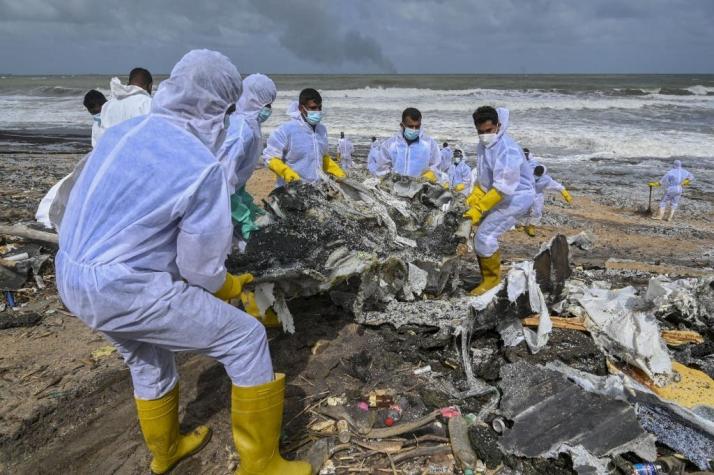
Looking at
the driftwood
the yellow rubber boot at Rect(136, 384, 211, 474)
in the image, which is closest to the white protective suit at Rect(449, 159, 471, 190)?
the driftwood

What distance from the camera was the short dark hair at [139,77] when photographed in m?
5.25

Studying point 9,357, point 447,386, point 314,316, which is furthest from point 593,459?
point 9,357

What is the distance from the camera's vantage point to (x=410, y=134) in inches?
257

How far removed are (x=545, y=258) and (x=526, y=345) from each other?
0.79 m

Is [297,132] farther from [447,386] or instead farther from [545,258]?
[447,386]

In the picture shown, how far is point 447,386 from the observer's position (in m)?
3.42

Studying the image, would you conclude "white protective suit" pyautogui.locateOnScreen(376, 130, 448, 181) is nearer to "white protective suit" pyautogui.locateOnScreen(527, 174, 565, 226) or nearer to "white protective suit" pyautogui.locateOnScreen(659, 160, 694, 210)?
"white protective suit" pyautogui.locateOnScreen(527, 174, 565, 226)

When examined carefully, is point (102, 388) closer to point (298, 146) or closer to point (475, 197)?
point (298, 146)

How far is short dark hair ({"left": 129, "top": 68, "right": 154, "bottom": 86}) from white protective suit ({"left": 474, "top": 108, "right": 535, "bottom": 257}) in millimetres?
3722

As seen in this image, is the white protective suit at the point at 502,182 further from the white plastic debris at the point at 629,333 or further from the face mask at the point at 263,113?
the face mask at the point at 263,113

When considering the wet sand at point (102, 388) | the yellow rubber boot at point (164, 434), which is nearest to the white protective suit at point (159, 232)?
the yellow rubber boot at point (164, 434)

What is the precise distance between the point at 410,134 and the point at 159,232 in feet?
16.1

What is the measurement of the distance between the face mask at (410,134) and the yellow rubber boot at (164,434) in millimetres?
4741

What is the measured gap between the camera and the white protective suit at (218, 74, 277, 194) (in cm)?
372
